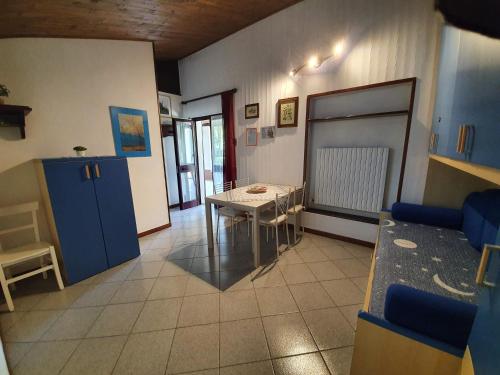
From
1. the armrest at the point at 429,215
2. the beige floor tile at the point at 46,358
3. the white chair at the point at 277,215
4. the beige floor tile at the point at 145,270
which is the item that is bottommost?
the beige floor tile at the point at 46,358

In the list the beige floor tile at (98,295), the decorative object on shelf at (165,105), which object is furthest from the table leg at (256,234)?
the decorative object on shelf at (165,105)

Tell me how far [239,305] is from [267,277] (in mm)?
493

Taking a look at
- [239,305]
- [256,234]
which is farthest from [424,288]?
[256,234]

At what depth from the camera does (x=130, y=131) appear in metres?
3.07

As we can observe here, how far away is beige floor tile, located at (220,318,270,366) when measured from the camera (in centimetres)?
143

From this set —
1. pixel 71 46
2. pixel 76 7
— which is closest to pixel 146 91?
pixel 71 46

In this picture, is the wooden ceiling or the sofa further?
the wooden ceiling

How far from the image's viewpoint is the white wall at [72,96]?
222 cm

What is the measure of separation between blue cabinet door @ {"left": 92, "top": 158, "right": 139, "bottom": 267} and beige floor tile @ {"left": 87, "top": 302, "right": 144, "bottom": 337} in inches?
31.0

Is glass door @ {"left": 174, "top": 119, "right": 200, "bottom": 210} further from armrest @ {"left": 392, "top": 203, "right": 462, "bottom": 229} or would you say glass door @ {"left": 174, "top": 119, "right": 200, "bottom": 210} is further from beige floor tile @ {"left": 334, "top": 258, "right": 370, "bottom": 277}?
armrest @ {"left": 392, "top": 203, "right": 462, "bottom": 229}

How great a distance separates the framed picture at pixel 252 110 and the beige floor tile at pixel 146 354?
3.07 meters

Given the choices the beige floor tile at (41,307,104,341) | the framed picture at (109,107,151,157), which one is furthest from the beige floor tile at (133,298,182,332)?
the framed picture at (109,107,151,157)

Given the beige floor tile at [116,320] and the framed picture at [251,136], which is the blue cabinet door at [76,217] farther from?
the framed picture at [251,136]

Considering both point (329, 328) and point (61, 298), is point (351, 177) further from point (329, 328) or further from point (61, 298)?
point (61, 298)
